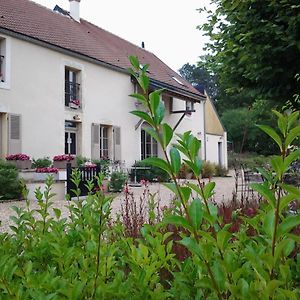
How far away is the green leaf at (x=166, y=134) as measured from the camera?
1130 millimetres

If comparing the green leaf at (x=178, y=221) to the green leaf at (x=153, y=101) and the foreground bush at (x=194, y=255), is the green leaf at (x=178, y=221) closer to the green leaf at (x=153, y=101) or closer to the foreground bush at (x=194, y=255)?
the foreground bush at (x=194, y=255)

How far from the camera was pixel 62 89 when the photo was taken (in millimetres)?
17188

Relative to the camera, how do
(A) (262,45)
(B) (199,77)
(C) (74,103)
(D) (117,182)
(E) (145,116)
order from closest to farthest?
1. (E) (145,116)
2. (A) (262,45)
3. (D) (117,182)
4. (C) (74,103)
5. (B) (199,77)

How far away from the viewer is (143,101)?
119 centimetres

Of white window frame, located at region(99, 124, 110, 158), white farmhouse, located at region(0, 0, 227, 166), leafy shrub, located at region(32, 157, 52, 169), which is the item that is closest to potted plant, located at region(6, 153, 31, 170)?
white farmhouse, located at region(0, 0, 227, 166)

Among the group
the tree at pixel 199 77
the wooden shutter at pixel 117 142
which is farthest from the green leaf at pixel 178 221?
the tree at pixel 199 77

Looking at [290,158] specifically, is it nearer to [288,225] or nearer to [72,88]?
[288,225]

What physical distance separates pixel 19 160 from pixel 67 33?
26.8ft

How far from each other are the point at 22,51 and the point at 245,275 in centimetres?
1551

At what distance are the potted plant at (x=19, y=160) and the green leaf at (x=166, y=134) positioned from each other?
13246mm

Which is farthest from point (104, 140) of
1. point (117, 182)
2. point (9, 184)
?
point (9, 184)

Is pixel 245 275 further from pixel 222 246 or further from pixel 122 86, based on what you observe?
pixel 122 86

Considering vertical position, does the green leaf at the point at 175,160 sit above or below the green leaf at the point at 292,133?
below

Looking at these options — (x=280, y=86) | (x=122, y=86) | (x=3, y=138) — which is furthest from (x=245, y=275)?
(x=122, y=86)
